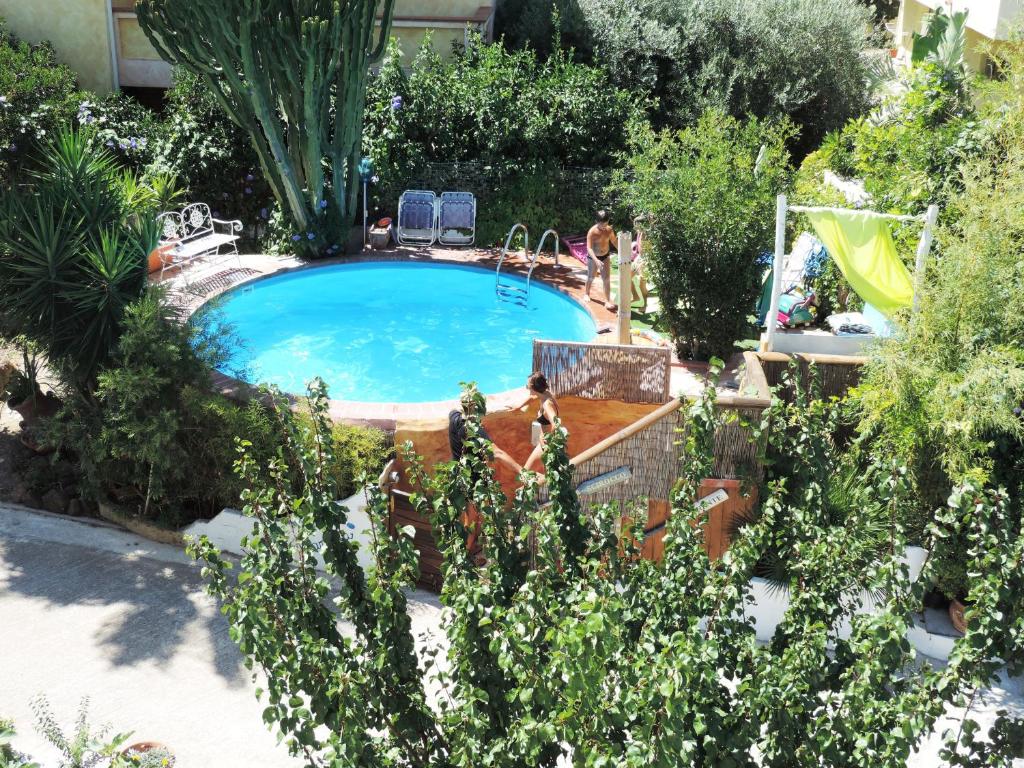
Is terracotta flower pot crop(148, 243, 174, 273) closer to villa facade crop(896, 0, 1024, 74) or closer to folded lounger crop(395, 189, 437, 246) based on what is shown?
folded lounger crop(395, 189, 437, 246)

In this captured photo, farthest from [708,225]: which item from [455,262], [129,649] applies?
[129,649]

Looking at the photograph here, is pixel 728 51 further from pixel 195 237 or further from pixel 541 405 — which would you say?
pixel 541 405

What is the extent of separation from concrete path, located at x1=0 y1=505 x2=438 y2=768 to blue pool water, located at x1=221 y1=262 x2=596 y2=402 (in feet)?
12.9

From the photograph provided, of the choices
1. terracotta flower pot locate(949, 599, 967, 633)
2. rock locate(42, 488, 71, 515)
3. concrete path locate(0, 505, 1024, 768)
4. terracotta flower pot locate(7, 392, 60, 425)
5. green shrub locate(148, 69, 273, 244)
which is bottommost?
concrete path locate(0, 505, 1024, 768)

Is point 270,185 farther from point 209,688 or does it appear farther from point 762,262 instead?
point 209,688

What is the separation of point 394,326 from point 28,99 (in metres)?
7.08

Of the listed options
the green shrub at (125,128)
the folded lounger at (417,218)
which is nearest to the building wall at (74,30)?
the green shrub at (125,128)

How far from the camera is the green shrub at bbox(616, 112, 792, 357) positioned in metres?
12.3

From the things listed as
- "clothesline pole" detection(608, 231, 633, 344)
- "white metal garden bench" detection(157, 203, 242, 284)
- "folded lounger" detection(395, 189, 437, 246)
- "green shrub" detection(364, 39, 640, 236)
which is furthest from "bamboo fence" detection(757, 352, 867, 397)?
"white metal garden bench" detection(157, 203, 242, 284)

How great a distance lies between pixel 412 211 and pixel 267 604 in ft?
43.1

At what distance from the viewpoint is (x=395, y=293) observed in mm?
17109

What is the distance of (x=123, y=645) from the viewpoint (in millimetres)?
8680

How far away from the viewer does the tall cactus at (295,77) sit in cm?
1477

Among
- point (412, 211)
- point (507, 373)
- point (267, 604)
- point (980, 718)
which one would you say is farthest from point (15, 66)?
point (980, 718)
